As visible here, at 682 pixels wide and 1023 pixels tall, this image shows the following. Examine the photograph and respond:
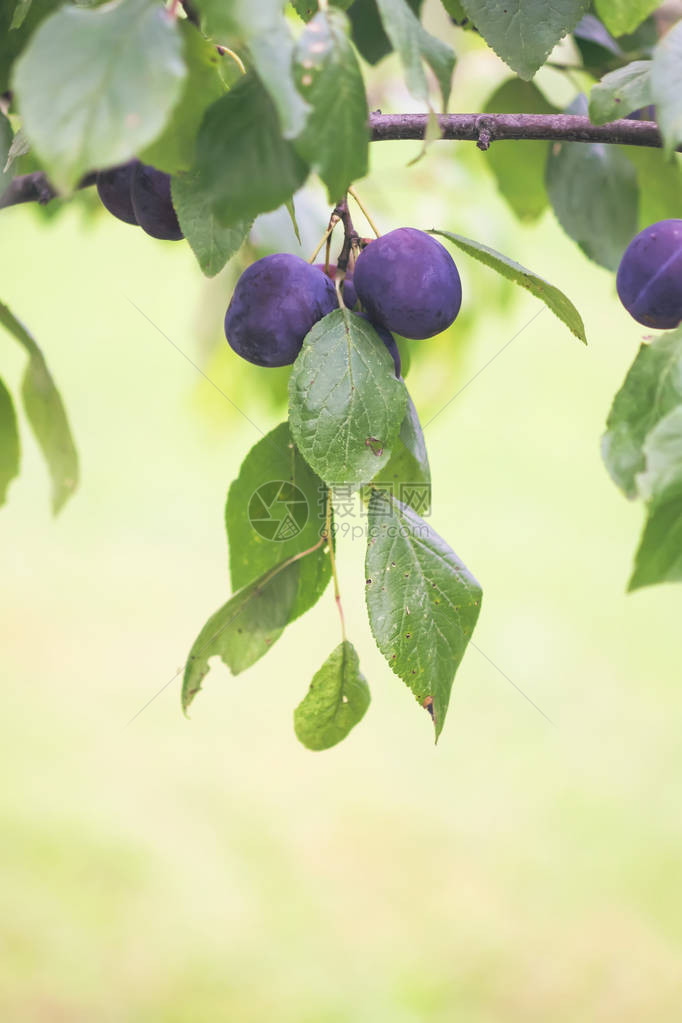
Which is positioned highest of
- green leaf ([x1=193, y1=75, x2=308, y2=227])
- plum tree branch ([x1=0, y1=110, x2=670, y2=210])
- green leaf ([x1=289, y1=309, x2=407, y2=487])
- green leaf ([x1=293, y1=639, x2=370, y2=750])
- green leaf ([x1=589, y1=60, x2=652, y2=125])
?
green leaf ([x1=193, y1=75, x2=308, y2=227])

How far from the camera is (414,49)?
36 centimetres

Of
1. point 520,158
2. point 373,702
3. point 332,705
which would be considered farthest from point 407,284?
point 373,702

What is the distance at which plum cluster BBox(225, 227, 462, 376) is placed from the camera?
19.8 inches

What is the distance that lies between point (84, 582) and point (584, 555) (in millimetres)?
1316

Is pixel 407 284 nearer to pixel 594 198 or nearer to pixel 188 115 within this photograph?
pixel 188 115

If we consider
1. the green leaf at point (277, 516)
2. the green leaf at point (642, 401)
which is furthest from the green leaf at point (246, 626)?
the green leaf at point (642, 401)

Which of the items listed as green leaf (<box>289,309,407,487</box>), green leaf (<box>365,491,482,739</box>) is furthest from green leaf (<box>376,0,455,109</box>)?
green leaf (<box>365,491,482,739</box>)

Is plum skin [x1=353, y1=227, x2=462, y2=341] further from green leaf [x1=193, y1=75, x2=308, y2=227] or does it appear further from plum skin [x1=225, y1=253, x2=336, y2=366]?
green leaf [x1=193, y1=75, x2=308, y2=227]

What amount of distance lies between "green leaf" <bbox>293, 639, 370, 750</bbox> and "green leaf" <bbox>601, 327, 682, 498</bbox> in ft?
0.73

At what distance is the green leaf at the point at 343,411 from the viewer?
45 centimetres

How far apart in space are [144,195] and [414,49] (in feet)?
0.67

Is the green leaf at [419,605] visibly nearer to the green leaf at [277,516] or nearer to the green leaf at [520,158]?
the green leaf at [277,516]

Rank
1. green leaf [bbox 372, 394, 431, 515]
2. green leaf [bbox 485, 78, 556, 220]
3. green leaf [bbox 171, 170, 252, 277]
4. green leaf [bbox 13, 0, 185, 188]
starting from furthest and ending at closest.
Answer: green leaf [bbox 485, 78, 556, 220] → green leaf [bbox 372, 394, 431, 515] → green leaf [bbox 171, 170, 252, 277] → green leaf [bbox 13, 0, 185, 188]

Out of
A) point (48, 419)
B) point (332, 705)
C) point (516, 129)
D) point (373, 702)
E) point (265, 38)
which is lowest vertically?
point (373, 702)
